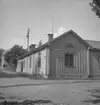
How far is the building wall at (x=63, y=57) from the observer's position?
18359 millimetres

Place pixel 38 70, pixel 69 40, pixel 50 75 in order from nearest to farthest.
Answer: pixel 50 75 → pixel 69 40 → pixel 38 70

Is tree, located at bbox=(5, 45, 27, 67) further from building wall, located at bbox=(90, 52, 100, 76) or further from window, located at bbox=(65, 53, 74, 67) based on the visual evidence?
building wall, located at bbox=(90, 52, 100, 76)

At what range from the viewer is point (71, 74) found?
19.1 meters

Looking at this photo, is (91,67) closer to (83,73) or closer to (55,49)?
(83,73)

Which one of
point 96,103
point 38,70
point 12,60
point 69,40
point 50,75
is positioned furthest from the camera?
point 12,60

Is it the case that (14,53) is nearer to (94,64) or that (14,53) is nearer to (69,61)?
(69,61)

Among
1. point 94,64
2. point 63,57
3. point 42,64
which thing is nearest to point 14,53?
point 42,64

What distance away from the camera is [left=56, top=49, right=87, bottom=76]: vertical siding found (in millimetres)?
18484

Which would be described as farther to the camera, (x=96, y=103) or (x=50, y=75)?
(x=50, y=75)

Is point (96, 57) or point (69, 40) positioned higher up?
point (69, 40)

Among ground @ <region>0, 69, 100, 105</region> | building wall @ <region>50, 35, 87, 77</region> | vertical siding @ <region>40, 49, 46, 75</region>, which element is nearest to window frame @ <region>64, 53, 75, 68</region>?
building wall @ <region>50, 35, 87, 77</region>

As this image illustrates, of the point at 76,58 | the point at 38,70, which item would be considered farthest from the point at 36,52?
the point at 76,58

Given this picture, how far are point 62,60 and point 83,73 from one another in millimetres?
3402

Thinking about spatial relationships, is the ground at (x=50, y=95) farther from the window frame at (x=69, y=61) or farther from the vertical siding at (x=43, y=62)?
the window frame at (x=69, y=61)
